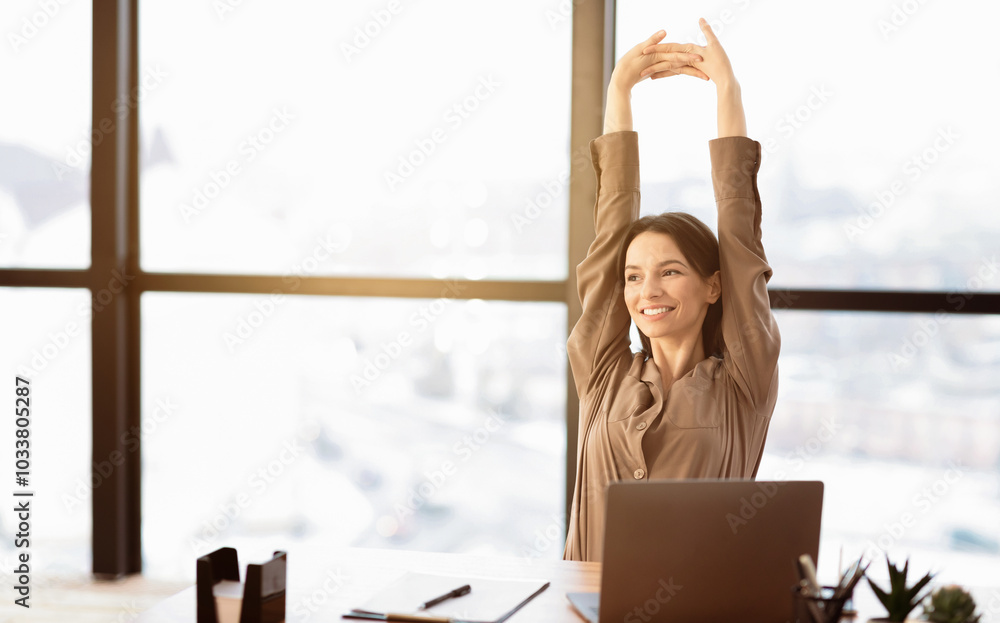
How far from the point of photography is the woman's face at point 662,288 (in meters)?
1.83

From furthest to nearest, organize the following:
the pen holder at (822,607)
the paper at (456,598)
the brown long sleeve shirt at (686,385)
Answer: the brown long sleeve shirt at (686,385) < the paper at (456,598) < the pen holder at (822,607)

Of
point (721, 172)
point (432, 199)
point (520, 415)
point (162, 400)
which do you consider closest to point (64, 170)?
point (162, 400)

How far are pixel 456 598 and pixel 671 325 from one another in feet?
2.88

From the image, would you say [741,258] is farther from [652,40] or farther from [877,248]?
[877,248]

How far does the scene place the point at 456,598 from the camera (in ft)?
4.12

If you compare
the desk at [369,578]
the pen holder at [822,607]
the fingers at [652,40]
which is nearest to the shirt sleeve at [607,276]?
the fingers at [652,40]

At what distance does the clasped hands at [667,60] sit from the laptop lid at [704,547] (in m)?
1.23

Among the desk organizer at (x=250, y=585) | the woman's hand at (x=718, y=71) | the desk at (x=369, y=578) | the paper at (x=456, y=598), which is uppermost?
the woman's hand at (x=718, y=71)

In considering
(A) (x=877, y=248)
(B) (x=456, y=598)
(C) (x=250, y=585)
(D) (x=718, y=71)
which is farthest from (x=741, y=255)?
(C) (x=250, y=585)

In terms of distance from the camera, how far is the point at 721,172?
6.13 ft

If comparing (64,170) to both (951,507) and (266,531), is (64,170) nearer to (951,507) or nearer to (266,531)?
(266,531)

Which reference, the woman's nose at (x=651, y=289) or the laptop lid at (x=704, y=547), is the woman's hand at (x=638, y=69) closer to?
the woman's nose at (x=651, y=289)

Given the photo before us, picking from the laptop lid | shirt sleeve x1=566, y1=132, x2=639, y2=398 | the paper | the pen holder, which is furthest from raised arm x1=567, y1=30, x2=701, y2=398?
the pen holder

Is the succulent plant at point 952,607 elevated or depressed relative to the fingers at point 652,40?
depressed
